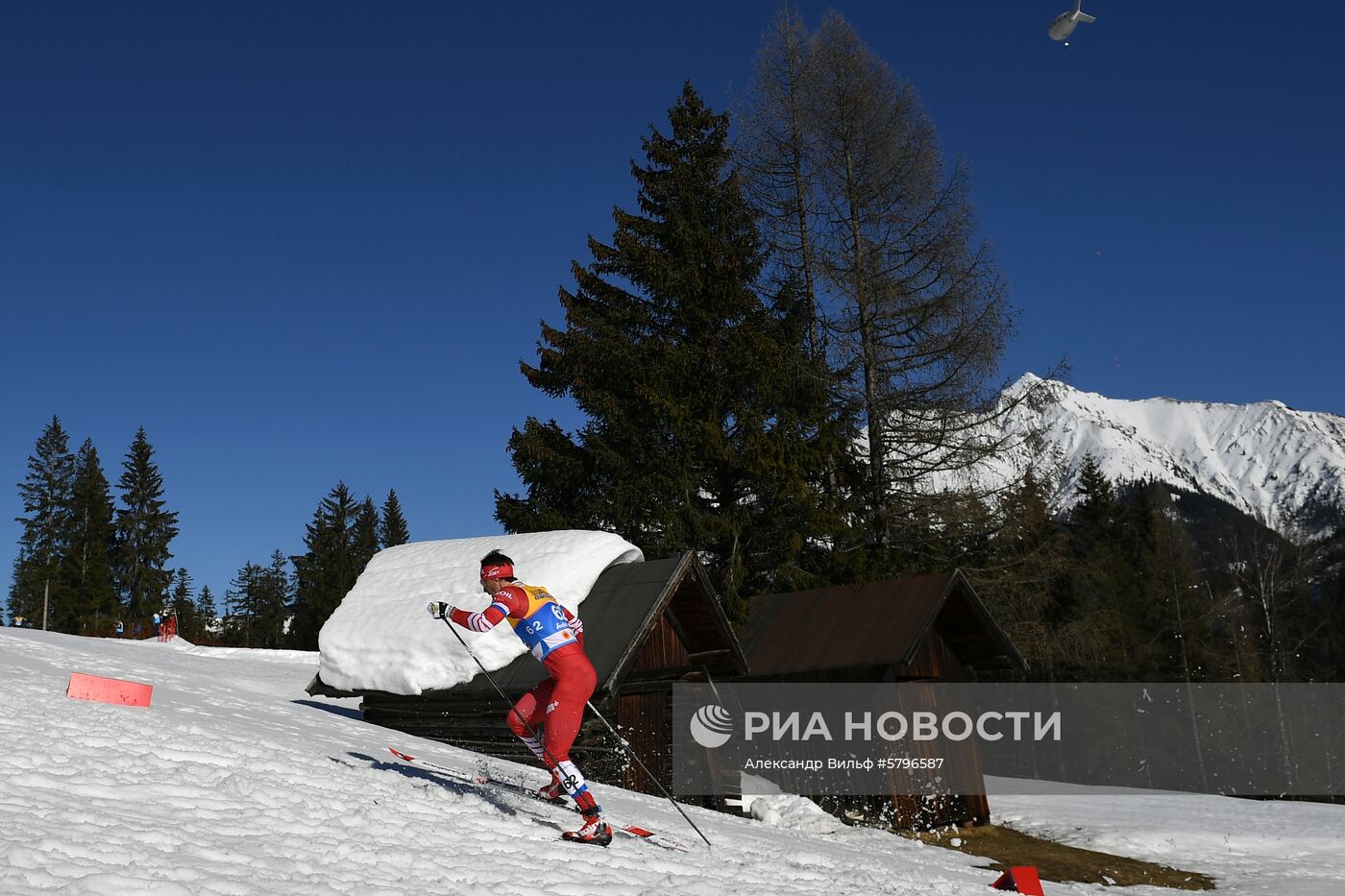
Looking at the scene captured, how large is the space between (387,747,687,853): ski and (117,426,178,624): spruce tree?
2870 inches

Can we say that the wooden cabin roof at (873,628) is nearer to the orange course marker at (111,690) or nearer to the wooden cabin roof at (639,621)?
the wooden cabin roof at (639,621)

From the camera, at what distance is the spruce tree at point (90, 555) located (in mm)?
70125

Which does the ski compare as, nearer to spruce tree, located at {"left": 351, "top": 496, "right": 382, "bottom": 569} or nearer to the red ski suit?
the red ski suit

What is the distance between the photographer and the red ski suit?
955 centimetres

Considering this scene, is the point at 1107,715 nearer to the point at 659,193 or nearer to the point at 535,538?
the point at 659,193

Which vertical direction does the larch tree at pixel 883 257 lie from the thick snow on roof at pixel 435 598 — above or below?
above

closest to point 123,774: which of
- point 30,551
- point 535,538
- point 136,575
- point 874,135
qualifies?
point 535,538

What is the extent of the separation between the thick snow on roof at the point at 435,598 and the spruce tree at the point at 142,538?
65.3 metres

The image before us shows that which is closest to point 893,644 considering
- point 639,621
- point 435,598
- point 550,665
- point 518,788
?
point 639,621

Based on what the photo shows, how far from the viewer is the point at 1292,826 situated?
22359 millimetres

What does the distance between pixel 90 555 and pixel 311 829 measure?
7752 centimetres

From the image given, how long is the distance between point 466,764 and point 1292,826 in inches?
710

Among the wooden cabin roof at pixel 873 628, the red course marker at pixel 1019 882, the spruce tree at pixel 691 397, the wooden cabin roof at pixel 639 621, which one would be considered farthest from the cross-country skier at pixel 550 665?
the spruce tree at pixel 691 397

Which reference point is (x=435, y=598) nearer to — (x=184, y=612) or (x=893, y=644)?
(x=893, y=644)
